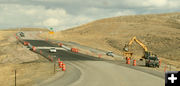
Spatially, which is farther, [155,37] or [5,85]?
[155,37]

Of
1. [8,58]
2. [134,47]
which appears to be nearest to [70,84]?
[8,58]

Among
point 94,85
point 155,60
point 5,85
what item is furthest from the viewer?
point 155,60

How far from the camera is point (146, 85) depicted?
22.8 meters

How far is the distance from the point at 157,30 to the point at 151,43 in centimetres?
3036

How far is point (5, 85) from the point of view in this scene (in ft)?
82.1

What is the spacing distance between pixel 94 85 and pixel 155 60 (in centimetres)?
2183

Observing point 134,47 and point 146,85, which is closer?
point 146,85

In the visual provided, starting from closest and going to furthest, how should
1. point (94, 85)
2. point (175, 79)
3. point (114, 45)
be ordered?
point (175, 79) → point (94, 85) → point (114, 45)

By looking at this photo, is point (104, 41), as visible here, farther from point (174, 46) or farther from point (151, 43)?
point (174, 46)

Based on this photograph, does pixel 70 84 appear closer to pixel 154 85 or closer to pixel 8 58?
pixel 154 85

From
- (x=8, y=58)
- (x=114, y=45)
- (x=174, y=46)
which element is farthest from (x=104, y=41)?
(x=8, y=58)

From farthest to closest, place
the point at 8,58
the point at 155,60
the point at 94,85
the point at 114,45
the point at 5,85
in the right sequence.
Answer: the point at 114,45 → the point at 8,58 → the point at 155,60 → the point at 5,85 → the point at 94,85

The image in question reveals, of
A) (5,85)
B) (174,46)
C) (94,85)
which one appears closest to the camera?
(94,85)

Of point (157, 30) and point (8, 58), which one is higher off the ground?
point (157, 30)
